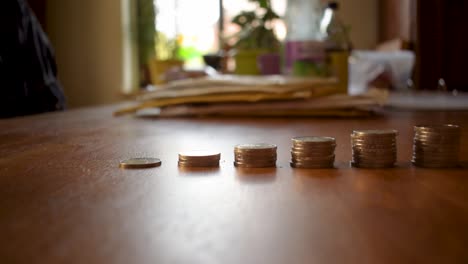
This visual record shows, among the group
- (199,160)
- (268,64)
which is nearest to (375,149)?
(199,160)

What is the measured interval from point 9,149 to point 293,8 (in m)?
2.19

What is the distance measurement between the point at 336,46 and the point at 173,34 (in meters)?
4.79

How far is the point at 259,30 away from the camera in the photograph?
9.21 feet

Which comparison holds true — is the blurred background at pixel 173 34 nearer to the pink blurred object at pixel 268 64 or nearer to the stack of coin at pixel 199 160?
the pink blurred object at pixel 268 64

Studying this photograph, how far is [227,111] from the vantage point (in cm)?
169

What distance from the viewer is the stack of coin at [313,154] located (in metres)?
0.71

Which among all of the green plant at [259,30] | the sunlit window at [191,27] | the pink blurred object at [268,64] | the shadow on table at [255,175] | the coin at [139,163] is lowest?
the shadow on table at [255,175]

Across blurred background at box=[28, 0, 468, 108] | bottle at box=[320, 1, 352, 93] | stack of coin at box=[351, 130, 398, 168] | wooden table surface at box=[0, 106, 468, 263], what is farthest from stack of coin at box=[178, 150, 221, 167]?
blurred background at box=[28, 0, 468, 108]

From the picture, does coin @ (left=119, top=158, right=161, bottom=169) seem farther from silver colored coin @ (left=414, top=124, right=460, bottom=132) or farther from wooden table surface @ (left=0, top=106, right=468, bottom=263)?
silver colored coin @ (left=414, top=124, right=460, bottom=132)

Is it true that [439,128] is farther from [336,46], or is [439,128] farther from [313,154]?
[336,46]

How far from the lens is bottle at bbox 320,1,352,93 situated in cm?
197

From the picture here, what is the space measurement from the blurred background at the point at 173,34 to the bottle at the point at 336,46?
1900mm

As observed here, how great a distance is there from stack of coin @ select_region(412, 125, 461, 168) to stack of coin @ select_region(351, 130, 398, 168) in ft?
0.09

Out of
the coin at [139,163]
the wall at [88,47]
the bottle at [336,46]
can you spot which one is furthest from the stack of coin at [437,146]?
the wall at [88,47]
